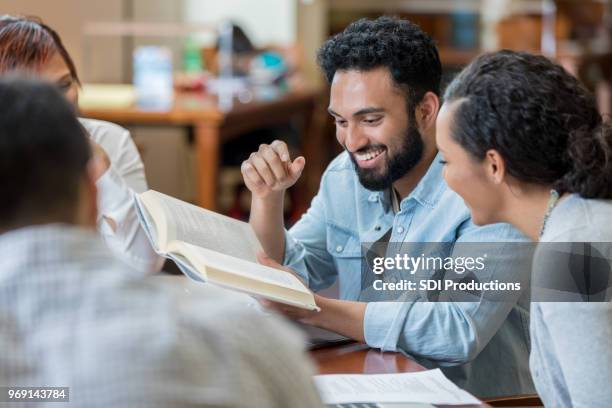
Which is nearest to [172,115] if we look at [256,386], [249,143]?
[249,143]

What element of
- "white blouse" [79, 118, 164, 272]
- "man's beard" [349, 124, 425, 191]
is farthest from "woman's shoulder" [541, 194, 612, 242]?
"white blouse" [79, 118, 164, 272]

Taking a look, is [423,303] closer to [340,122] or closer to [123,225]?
[340,122]

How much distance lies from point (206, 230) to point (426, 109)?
573 mm

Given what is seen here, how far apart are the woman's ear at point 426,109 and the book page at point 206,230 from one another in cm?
42

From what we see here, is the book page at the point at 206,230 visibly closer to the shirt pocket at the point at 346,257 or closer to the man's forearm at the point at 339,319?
the man's forearm at the point at 339,319

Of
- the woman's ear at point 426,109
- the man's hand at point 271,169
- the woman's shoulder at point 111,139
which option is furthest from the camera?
the woman's shoulder at point 111,139

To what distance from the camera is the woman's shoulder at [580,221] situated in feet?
4.07

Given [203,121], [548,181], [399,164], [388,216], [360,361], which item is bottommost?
[203,121]

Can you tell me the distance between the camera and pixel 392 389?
4.34ft

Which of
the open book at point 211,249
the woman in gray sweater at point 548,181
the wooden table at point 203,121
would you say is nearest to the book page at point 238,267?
the open book at point 211,249

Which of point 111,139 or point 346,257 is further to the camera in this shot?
point 111,139

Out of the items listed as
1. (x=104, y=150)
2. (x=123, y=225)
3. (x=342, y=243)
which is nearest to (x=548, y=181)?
(x=342, y=243)

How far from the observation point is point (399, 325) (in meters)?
1.55

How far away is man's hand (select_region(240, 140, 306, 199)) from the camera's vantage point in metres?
1.77
